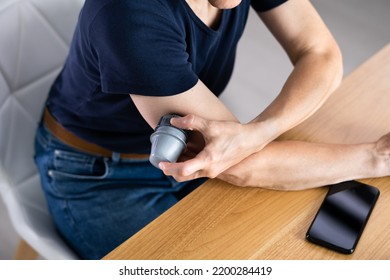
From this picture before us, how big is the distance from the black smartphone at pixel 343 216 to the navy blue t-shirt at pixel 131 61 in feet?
Result: 0.98

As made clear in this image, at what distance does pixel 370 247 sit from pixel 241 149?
0.26 meters

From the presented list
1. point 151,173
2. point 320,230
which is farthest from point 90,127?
point 320,230

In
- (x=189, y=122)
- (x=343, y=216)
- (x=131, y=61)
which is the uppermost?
(x=131, y=61)

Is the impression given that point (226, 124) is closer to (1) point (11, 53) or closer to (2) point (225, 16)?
(2) point (225, 16)

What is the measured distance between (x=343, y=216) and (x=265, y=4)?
1.63ft

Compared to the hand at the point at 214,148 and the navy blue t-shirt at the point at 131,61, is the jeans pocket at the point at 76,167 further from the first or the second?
the hand at the point at 214,148

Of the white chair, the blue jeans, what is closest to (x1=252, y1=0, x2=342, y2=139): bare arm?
the blue jeans

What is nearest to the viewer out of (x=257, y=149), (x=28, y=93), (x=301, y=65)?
(x=257, y=149)

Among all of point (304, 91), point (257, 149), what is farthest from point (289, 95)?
point (257, 149)

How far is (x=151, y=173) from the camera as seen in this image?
4.25ft

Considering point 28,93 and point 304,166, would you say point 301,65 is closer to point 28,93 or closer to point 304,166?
point 304,166

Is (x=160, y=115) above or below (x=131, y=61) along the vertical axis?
below

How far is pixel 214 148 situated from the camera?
0.99m

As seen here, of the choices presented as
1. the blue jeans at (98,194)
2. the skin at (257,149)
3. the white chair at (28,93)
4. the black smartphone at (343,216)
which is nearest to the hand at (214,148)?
the skin at (257,149)
